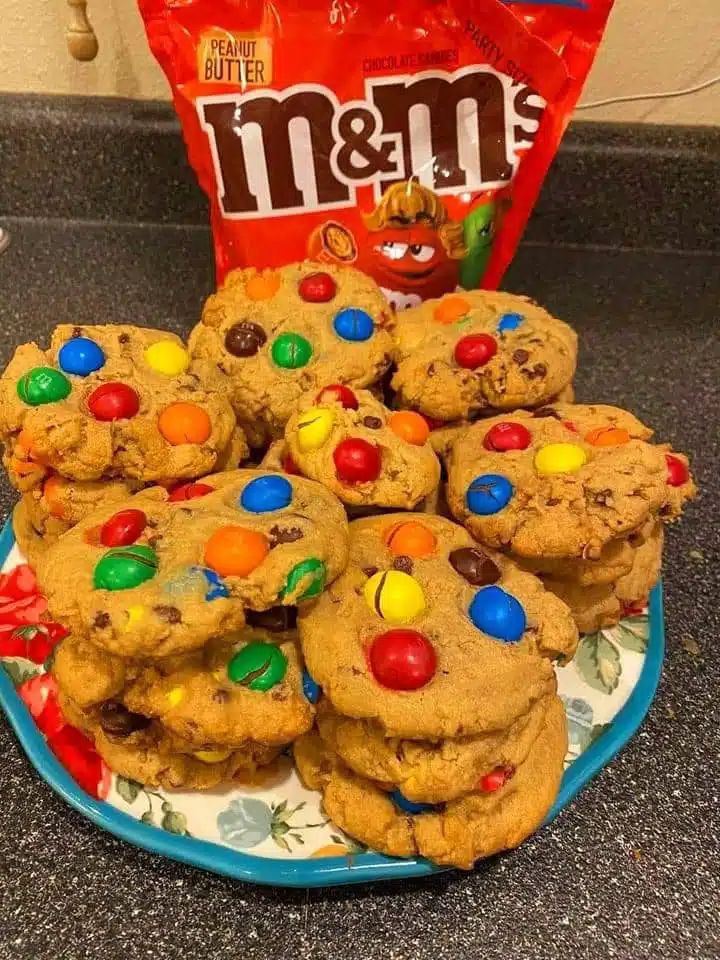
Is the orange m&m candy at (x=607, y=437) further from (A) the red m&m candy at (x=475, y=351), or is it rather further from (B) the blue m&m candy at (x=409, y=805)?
(B) the blue m&m candy at (x=409, y=805)

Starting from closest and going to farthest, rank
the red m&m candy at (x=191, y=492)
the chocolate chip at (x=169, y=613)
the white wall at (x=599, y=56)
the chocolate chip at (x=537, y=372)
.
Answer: the chocolate chip at (x=169, y=613) < the red m&m candy at (x=191, y=492) < the chocolate chip at (x=537, y=372) < the white wall at (x=599, y=56)

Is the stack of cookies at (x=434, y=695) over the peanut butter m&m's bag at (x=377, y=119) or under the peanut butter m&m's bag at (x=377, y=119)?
under

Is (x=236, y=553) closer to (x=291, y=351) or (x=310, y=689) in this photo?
(x=310, y=689)

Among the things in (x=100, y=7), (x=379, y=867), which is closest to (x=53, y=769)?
(x=379, y=867)

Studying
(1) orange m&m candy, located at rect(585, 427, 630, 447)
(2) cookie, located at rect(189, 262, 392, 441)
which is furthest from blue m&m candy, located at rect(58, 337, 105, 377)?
(1) orange m&m candy, located at rect(585, 427, 630, 447)

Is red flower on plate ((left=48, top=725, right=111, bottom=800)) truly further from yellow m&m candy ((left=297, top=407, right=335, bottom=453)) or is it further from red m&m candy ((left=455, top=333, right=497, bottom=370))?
red m&m candy ((left=455, top=333, right=497, bottom=370))

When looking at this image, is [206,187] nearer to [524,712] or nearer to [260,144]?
[260,144]

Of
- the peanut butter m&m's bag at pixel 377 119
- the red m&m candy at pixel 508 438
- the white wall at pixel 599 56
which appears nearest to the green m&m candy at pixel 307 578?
the red m&m candy at pixel 508 438
